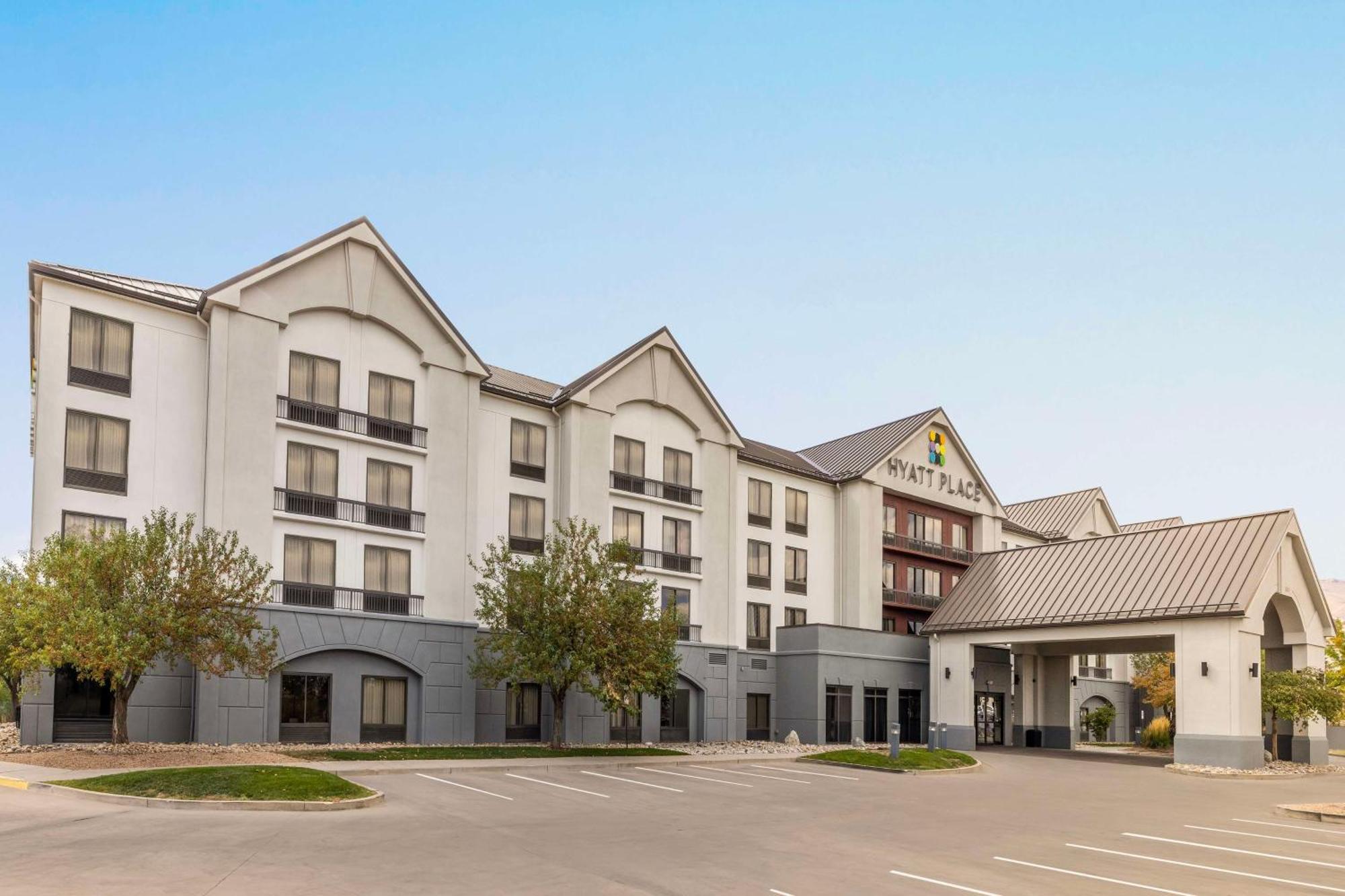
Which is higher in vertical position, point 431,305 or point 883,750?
point 431,305

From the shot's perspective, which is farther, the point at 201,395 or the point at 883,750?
the point at 883,750

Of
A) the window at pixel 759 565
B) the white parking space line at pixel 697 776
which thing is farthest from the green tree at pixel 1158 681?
the white parking space line at pixel 697 776

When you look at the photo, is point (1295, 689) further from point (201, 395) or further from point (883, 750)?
point (201, 395)

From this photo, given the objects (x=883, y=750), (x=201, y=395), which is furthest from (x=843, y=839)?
(x=201, y=395)

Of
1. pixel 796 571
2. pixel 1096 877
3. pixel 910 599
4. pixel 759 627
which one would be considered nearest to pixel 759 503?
pixel 796 571

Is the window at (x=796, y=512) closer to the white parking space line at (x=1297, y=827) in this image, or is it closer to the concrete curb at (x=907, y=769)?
the concrete curb at (x=907, y=769)

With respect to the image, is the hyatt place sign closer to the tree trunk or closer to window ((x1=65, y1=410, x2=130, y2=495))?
the tree trunk

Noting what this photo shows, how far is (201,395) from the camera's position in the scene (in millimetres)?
33625

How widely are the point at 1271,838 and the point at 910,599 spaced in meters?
34.3

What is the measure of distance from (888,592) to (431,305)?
26441mm

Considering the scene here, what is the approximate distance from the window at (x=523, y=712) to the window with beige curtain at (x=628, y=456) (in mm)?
Result: 8944

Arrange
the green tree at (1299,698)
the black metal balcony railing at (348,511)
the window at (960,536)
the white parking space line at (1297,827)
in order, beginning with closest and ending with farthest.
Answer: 1. the white parking space line at (1297,827)
2. the black metal balcony railing at (348,511)
3. the green tree at (1299,698)
4. the window at (960,536)

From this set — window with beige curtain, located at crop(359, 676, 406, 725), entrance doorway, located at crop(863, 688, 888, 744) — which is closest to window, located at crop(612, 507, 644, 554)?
window with beige curtain, located at crop(359, 676, 406, 725)

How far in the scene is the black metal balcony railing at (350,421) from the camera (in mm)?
34875
